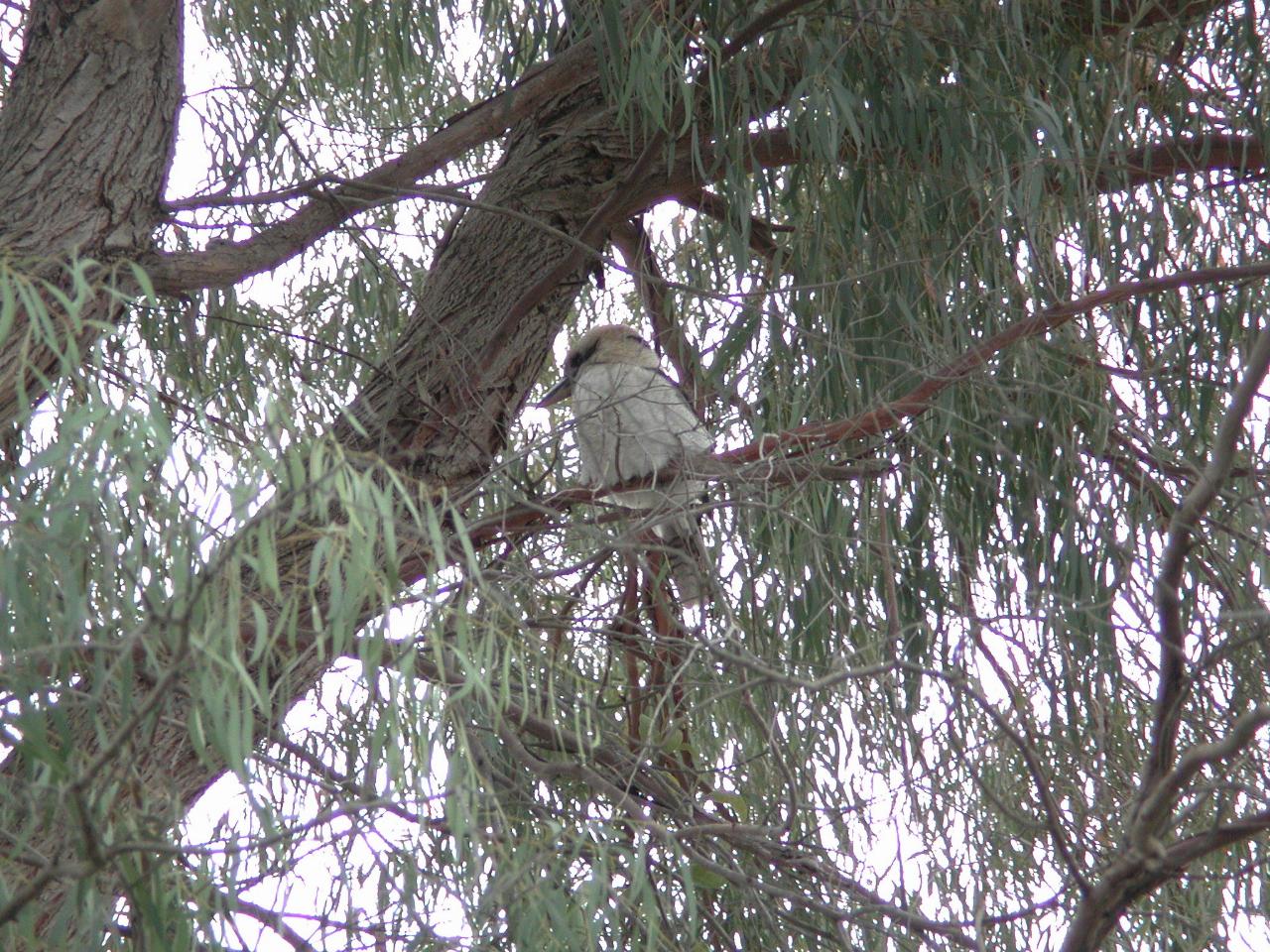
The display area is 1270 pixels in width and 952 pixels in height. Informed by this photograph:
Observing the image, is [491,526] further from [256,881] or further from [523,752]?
[256,881]

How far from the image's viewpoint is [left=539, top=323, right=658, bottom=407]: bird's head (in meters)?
2.83

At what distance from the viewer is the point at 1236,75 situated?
2.15m

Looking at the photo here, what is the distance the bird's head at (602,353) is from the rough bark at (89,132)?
42.6 inches

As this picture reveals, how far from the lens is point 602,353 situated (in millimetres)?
2861

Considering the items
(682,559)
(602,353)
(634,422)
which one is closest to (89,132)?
(682,559)

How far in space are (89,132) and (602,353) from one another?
4.00 feet

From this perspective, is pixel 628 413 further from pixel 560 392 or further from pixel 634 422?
pixel 560 392

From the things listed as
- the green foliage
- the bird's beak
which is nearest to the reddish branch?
the green foliage

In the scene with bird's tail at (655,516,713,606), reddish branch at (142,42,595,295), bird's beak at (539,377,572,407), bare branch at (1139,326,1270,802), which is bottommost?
bare branch at (1139,326,1270,802)

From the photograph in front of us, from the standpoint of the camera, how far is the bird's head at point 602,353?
9.29ft

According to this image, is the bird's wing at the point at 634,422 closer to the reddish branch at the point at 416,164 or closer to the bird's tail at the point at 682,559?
the bird's tail at the point at 682,559

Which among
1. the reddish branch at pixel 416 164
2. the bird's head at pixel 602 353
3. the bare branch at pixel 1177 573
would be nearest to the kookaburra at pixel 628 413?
the bird's head at pixel 602 353

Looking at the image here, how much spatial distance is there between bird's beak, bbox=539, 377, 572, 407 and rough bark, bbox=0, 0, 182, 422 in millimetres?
1170

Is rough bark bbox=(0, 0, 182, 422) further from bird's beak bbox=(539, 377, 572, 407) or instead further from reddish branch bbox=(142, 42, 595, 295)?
bird's beak bbox=(539, 377, 572, 407)
